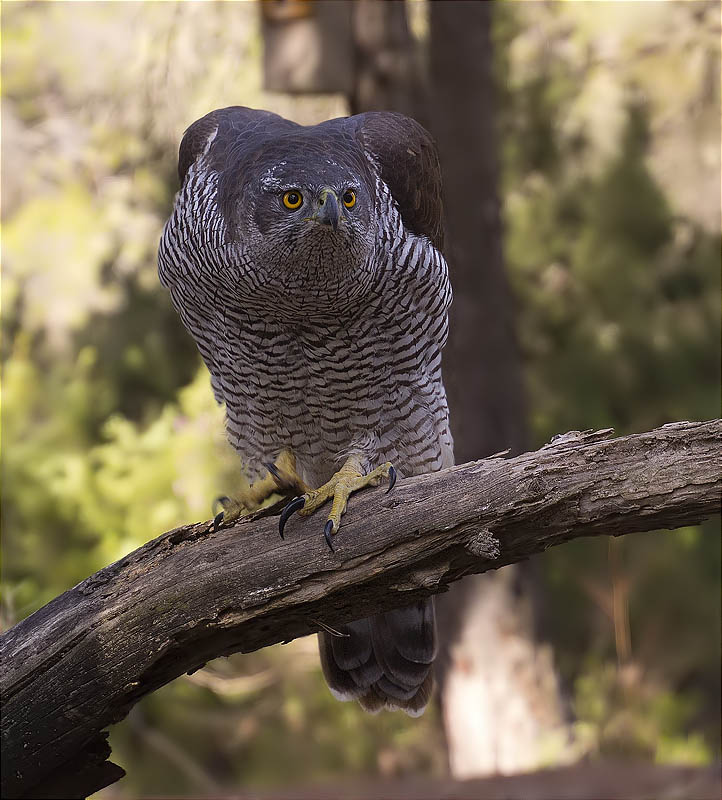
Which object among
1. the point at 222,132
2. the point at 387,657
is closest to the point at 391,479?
the point at 387,657

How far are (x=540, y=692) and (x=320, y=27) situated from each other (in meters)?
4.23

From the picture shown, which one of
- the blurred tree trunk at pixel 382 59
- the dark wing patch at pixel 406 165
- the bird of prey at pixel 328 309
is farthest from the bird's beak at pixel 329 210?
the blurred tree trunk at pixel 382 59

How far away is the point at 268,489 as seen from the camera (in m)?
3.08

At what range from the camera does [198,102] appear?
6379 millimetres

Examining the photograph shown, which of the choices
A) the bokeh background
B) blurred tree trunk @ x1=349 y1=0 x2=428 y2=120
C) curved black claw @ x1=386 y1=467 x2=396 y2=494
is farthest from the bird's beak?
the bokeh background

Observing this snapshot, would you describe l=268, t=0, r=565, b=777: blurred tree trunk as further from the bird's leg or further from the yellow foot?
the yellow foot

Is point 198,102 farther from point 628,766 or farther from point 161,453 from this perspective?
point 628,766

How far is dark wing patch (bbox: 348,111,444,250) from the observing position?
3008 mm

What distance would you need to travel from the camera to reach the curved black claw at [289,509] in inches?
104

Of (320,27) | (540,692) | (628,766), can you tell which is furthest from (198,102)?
(628,766)

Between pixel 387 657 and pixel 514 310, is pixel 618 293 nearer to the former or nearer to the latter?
pixel 514 310

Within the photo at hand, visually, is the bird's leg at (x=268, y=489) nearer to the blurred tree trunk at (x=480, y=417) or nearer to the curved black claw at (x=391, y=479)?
the curved black claw at (x=391, y=479)

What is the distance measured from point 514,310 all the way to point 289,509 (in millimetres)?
4023

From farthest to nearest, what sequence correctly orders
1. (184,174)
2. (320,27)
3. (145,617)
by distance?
(320,27) → (184,174) → (145,617)
